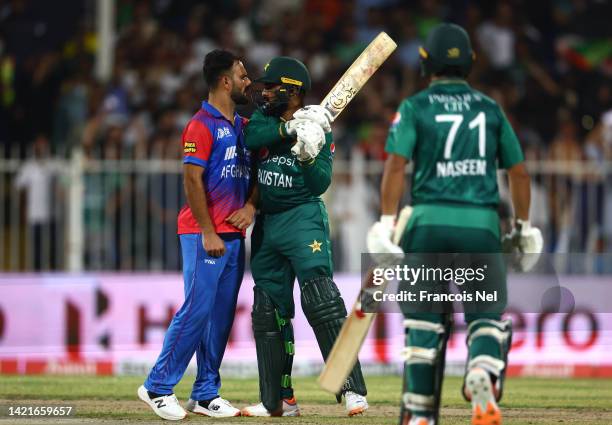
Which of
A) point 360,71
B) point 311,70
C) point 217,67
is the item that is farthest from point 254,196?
point 311,70

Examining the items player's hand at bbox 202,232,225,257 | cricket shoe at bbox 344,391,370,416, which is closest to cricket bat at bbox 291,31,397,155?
player's hand at bbox 202,232,225,257

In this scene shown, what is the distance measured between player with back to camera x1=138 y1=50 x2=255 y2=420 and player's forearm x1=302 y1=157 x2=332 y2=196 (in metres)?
0.51

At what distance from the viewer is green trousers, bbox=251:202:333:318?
29.7 feet

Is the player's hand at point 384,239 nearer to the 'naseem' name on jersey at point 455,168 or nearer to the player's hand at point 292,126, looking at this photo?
the 'naseem' name on jersey at point 455,168

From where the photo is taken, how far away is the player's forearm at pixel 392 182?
7531mm

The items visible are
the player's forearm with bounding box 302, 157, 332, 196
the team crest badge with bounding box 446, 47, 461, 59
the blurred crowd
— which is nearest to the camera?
the team crest badge with bounding box 446, 47, 461, 59

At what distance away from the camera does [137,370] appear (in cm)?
1408

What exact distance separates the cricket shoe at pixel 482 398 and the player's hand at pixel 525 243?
813 millimetres

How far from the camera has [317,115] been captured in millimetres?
8609

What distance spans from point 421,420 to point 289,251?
6.44 ft

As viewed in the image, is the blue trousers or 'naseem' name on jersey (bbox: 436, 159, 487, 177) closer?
'naseem' name on jersey (bbox: 436, 159, 487, 177)

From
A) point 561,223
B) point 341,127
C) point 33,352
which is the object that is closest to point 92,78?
point 341,127

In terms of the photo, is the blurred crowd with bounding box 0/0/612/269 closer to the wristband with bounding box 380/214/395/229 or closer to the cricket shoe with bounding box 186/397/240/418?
the cricket shoe with bounding box 186/397/240/418

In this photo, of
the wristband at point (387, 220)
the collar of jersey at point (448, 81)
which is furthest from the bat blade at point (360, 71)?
the wristband at point (387, 220)
